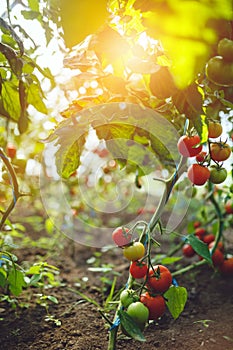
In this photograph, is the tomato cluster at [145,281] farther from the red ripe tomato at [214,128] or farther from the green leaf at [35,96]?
the green leaf at [35,96]

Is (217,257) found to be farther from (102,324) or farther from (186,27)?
(186,27)

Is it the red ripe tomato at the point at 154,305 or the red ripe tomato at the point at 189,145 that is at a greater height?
the red ripe tomato at the point at 189,145

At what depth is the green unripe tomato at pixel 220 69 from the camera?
0.68 meters

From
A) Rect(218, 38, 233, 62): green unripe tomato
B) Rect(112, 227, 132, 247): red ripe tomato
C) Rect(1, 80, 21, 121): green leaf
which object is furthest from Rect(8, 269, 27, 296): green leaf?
Rect(218, 38, 233, 62): green unripe tomato

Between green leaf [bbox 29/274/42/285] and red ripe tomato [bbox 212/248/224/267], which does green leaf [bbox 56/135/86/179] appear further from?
red ripe tomato [bbox 212/248/224/267]

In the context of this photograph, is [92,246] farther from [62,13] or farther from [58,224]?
[62,13]

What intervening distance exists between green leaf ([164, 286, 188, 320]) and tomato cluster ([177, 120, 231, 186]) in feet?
0.86

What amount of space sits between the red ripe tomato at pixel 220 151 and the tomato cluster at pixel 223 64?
27 centimetres

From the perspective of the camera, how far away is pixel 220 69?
677 millimetres

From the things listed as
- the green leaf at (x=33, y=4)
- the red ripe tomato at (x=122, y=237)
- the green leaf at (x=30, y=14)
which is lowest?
the red ripe tomato at (x=122, y=237)

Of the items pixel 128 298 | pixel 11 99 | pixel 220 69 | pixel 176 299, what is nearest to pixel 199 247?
pixel 176 299

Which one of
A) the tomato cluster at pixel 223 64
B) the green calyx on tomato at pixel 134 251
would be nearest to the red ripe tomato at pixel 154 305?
the green calyx on tomato at pixel 134 251

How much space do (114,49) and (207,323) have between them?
36.3 inches

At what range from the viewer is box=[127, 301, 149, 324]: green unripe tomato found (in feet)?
2.76
